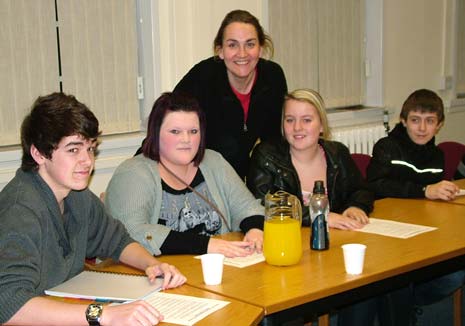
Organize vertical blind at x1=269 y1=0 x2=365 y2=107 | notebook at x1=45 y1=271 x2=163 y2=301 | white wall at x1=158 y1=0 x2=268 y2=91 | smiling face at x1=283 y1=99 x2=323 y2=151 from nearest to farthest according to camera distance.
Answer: notebook at x1=45 y1=271 x2=163 y2=301 < smiling face at x1=283 y1=99 x2=323 y2=151 < white wall at x1=158 y1=0 x2=268 y2=91 < vertical blind at x1=269 y1=0 x2=365 y2=107

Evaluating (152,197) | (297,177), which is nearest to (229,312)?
(152,197)

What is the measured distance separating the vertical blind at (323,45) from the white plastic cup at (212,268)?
3.12m

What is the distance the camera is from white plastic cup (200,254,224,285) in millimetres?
2170

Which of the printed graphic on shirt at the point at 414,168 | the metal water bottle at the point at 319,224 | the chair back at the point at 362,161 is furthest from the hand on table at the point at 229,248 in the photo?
the chair back at the point at 362,161

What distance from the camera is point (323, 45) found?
17.8 ft

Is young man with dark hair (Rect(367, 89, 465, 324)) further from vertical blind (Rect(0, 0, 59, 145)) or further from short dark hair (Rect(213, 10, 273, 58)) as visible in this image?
vertical blind (Rect(0, 0, 59, 145))

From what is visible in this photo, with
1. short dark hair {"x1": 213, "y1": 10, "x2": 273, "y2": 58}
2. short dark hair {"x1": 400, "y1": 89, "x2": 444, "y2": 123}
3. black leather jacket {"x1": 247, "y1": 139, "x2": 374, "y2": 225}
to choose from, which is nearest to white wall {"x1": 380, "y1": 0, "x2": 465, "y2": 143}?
short dark hair {"x1": 400, "y1": 89, "x2": 444, "y2": 123}

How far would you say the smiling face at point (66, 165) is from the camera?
6.87ft

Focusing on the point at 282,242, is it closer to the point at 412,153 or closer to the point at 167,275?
the point at 167,275

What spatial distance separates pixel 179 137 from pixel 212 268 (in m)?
0.70

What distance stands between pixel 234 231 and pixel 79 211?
81 cm

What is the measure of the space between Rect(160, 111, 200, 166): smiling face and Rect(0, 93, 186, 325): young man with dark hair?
41 centimetres

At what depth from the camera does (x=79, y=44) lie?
3.96m

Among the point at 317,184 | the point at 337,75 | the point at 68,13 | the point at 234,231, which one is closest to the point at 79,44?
the point at 68,13
